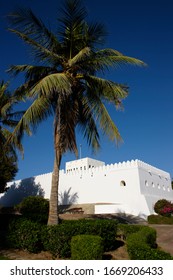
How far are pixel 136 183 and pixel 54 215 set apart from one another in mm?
18863

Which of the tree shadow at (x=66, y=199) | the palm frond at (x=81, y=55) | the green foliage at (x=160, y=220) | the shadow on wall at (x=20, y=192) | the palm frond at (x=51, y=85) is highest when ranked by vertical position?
the palm frond at (x=81, y=55)

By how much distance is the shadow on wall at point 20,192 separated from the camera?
128ft

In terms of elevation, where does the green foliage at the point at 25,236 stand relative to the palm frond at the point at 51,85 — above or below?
below

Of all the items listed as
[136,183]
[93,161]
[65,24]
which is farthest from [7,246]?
[93,161]

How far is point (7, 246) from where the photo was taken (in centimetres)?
977

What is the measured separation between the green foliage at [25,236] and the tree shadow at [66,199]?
22683mm

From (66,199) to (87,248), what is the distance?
2676cm

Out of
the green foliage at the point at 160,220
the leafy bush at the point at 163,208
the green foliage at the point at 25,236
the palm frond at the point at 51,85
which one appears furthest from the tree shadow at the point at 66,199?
the palm frond at the point at 51,85

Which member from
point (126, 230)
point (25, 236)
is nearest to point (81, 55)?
point (25, 236)

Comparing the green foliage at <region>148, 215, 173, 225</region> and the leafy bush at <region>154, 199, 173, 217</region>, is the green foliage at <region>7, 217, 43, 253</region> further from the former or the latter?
the leafy bush at <region>154, 199, 173, 217</region>

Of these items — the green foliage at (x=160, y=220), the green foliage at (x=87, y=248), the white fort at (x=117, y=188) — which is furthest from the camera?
the white fort at (x=117, y=188)

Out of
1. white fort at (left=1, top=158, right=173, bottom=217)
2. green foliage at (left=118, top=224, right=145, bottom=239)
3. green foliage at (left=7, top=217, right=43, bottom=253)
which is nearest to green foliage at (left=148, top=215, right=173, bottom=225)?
white fort at (left=1, top=158, right=173, bottom=217)

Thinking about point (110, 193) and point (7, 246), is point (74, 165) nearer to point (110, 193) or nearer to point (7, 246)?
point (110, 193)

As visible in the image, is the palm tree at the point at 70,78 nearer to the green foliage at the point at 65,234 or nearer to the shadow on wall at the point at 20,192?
the green foliage at the point at 65,234
